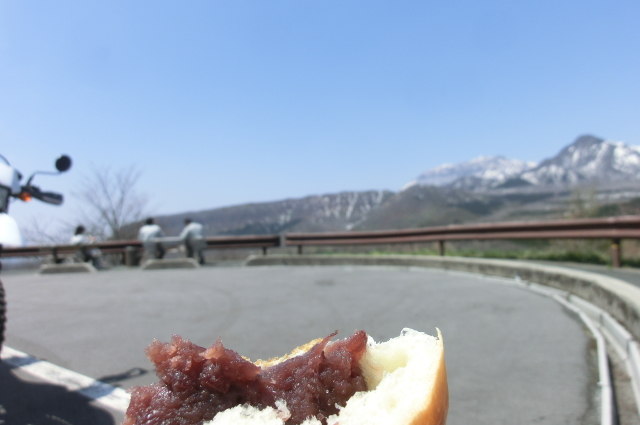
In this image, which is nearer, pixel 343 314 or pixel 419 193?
pixel 343 314

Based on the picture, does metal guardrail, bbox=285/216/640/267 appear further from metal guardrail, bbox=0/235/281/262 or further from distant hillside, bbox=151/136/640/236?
distant hillside, bbox=151/136/640/236

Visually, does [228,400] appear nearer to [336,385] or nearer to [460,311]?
[336,385]

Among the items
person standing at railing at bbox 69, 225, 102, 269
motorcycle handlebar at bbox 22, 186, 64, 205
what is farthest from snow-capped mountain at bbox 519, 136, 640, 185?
motorcycle handlebar at bbox 22, 186, 64, 205

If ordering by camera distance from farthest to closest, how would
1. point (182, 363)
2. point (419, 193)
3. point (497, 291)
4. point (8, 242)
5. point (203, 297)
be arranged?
1. point (419, 193)
2. point (203, 297)
3. point (497, 291)
4. point (8, 242)
5. point (182, 363)

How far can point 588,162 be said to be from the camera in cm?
11775

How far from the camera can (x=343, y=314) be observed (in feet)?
21.7

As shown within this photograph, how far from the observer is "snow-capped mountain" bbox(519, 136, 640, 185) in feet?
311

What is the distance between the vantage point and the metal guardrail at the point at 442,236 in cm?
873

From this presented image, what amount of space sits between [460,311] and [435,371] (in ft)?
18.3

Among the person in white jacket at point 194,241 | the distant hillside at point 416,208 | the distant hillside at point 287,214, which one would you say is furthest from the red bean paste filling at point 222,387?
the distant hillside at point 287,214

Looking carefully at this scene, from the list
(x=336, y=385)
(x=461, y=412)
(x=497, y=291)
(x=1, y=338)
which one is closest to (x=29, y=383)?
(x=1, y=338)

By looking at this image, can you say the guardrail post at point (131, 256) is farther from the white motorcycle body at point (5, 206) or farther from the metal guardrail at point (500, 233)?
the white motorcycle body at point (5, 206)

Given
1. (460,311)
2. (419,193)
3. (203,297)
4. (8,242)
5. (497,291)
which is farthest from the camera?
(419,193)

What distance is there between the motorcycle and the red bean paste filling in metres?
3.12
